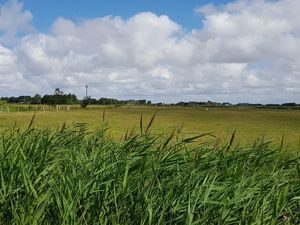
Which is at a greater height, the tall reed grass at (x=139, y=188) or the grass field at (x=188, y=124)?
the tall reed grass at (x=139, y=188)

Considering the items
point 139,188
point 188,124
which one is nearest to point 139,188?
point 139,188

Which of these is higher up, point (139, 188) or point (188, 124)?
point (139, 188)

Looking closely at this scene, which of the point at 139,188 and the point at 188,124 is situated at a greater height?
the point at 139,188

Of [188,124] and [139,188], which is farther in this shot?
[188,124]

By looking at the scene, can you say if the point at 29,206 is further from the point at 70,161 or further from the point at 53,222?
the point at 70,161

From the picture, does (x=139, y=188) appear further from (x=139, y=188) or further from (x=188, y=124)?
(x=188, y=124)

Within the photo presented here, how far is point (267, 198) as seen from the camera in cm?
543

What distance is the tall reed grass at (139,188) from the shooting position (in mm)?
4996

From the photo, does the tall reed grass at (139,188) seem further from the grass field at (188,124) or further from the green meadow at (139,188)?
the grass field at (188,124)

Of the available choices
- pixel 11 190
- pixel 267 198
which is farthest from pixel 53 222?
pixel 267 198

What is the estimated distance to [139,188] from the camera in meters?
5.23

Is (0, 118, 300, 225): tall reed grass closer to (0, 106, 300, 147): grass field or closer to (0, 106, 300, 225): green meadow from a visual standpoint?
(0, 106, 300, 225): green meadow

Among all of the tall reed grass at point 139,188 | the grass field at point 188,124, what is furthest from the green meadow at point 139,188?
the grass field at point 188,124

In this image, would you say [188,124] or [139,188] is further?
[188,124]
